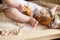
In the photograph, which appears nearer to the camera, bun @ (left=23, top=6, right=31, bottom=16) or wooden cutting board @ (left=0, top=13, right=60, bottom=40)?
wooden cutting board @ (left=0, top=13, right=60, bottom=40)

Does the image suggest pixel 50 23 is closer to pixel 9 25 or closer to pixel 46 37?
pixel 46 37

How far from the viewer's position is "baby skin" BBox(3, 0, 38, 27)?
859 millimetres

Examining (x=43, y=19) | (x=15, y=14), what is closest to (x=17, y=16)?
(x=15, y=14)

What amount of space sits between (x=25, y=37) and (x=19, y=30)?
0.06m

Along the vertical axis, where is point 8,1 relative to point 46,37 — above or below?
above

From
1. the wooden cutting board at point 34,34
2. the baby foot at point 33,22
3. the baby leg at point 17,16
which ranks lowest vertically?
the wooden cutting board at point 34,34

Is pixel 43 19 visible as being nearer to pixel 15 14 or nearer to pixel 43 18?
pixel 43 18

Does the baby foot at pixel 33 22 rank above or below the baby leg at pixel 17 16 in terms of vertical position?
below

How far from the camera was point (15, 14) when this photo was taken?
859 mm

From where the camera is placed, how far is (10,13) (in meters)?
0.86

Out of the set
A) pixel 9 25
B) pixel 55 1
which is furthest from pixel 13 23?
pixel 55 1

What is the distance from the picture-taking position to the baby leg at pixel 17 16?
0.86 meters

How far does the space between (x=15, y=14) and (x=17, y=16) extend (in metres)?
0.01

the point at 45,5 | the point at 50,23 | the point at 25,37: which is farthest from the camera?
the point at 45,5
